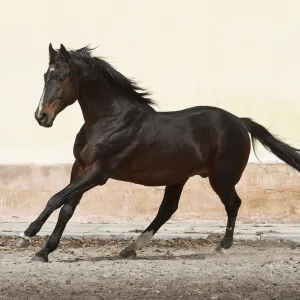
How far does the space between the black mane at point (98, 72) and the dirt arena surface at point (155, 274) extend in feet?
5.31

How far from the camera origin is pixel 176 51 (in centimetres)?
1174

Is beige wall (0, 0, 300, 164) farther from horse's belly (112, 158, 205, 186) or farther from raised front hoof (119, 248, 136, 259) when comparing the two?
raised front hoof (119, 248, 136, 259)

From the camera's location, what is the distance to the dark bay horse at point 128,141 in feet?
25.7

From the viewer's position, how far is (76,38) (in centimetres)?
1174

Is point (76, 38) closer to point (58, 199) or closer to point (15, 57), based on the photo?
point (15, 57)

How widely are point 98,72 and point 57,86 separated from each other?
0.51 meters

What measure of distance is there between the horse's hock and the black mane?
11.1 ft

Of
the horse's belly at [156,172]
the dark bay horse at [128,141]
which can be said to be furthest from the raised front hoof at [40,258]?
the horse's belly at [156,172]

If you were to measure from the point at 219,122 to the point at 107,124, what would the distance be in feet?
4.03

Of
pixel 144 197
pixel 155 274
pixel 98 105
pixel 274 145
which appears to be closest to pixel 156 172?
pixel 98 105

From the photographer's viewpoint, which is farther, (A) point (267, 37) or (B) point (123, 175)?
(A) point (267, 37)

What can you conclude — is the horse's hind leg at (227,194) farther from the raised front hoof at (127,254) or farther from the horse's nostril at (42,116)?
the horse's nostril at (42,116)

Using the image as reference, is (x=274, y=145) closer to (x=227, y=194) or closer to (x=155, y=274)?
(x=227, y=194)

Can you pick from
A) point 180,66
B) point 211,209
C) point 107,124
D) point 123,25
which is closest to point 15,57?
point 123,25
